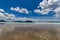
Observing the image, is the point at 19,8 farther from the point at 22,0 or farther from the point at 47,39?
the point at 47,39

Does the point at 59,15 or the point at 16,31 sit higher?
the point at 59,15

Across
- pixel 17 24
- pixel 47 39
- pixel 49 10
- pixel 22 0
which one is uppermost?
pixel 22 0

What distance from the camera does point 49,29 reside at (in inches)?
42.5

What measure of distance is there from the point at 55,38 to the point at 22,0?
475mm

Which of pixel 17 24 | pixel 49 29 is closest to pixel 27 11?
pixel 17 24

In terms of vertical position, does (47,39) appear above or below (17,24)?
below

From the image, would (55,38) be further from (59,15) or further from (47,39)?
(59,15)

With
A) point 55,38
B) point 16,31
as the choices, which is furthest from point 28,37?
point 55,38

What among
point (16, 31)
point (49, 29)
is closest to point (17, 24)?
point (16, 31)

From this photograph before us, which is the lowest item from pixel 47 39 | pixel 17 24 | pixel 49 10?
pixel 47 39

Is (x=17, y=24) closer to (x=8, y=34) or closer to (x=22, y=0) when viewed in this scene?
(x=8, y=34)

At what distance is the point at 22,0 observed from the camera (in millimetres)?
1081

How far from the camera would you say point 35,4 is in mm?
1068

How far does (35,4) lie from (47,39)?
346 millimetres
